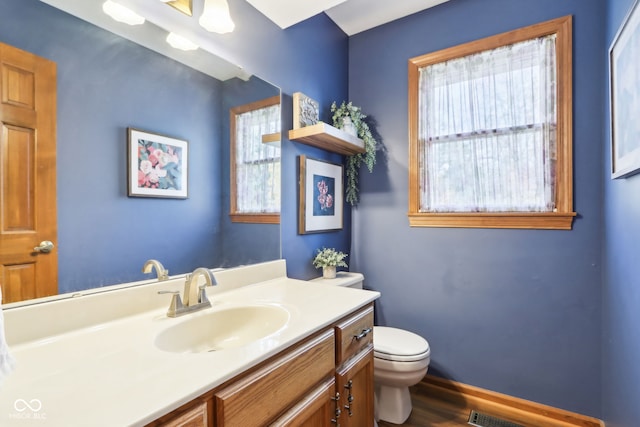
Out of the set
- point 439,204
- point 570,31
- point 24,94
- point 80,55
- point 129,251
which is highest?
point 570,31

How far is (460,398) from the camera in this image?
6.42 feet

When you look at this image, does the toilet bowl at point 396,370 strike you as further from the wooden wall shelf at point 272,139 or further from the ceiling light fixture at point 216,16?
the ceiling light fixture at point 216,16

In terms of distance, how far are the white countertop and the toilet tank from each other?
2.86 ft

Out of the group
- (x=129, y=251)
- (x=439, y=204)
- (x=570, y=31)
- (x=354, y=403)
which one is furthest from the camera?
(x=439, y=204)

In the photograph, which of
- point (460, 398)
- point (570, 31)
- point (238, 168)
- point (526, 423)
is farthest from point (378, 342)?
point (570, 31)

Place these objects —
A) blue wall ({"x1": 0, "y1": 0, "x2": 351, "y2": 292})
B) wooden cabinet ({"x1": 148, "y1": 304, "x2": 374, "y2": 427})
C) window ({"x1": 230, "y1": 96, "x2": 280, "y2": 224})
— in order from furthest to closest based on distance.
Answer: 1. window ({"x1": 230, "y1": 96, "x2": 280, "y2": 224})
2. blue wall ({"x1": 0, "y1": 0, "x2": 351, "y2": 292})
3. wooden cabinet ({"x1": 148, "y1": 304, "x2": 374, "y2": 427})

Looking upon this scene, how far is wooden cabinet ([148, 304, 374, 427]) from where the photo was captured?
2.28 ft

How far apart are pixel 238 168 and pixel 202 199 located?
250 mm

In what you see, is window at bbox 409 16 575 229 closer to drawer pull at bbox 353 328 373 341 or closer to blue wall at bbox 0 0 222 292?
drawer pull at bbox 353 328 373 341

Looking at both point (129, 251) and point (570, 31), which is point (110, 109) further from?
point (570, 31)

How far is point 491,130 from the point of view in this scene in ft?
6.25

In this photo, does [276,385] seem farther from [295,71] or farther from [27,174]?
[295,71]

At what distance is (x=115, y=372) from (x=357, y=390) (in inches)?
36.2

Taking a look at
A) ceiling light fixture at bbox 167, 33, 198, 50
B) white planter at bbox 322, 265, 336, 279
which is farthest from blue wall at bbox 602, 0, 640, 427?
ceiling light fixture at bbox 167, 33, 198, 50
